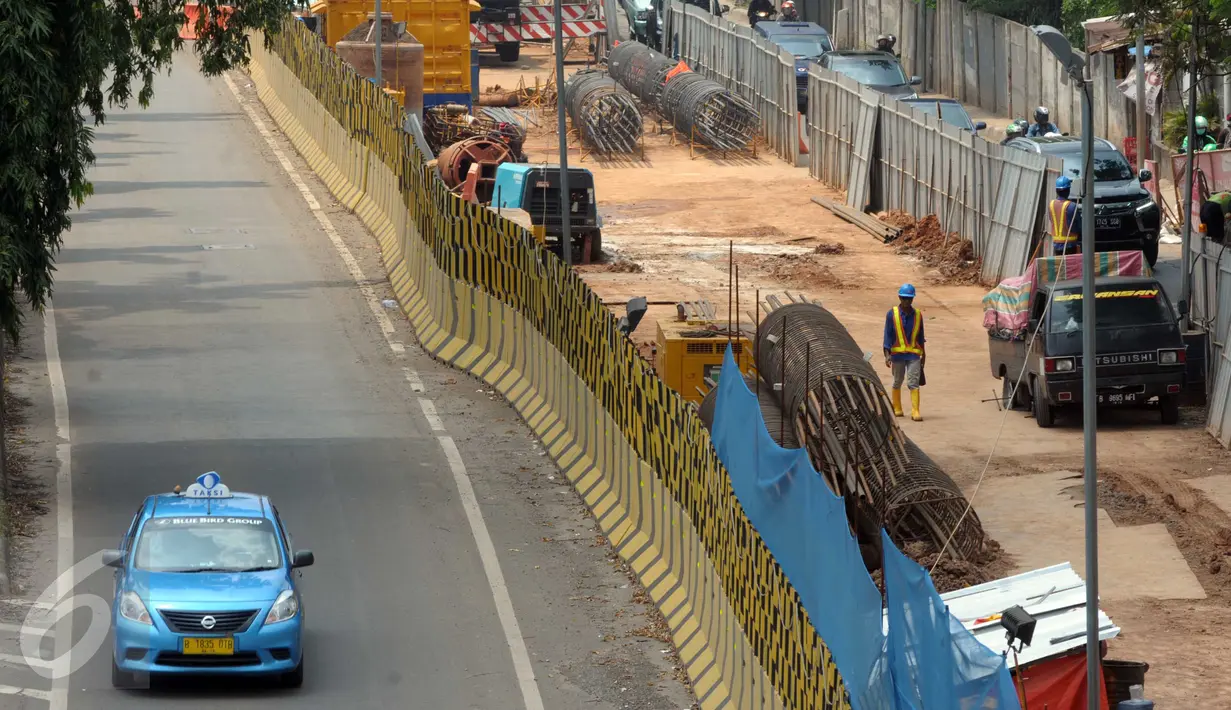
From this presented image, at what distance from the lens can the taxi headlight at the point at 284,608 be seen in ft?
52.5

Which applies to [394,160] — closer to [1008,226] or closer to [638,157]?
[1008,226]

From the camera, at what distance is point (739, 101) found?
50.7 m

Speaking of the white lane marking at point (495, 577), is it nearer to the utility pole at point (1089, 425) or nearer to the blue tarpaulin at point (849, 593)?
the blue tarpaulin at point (849, 593)

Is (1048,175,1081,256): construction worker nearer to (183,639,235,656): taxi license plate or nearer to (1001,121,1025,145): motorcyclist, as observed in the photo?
(1001,121,1025,145): motorcyclist

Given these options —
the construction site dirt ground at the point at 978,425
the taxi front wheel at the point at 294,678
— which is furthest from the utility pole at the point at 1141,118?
the taxi front wheel at the point at 294,678

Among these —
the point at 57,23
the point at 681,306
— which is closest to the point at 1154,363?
the point at 681,306

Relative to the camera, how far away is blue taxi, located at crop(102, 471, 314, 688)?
1578 cm

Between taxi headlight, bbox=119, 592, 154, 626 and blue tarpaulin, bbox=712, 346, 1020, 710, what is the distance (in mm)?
4802

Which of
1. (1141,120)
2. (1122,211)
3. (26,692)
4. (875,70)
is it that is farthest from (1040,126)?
(26,692)

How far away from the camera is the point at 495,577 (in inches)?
775

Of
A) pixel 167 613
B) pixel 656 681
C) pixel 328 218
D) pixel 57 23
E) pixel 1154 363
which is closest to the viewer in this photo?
pixel 167 613

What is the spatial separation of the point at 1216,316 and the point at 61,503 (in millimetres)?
13611

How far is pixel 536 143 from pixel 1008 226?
20.7 meters

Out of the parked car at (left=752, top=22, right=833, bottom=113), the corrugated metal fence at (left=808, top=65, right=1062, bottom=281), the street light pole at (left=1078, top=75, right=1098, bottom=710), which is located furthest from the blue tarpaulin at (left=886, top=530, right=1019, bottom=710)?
the parked car at (left=752, top=22, right=833, bottom=113)
